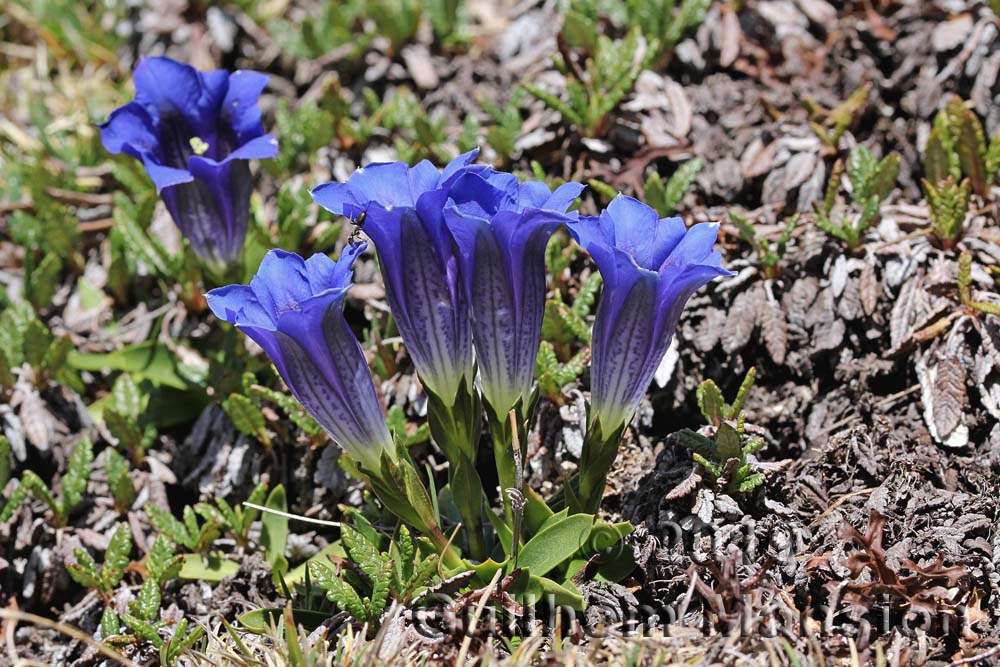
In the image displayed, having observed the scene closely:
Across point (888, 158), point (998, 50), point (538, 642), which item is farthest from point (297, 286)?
point (998, 50)

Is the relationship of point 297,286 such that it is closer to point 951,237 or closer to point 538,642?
point 538,642

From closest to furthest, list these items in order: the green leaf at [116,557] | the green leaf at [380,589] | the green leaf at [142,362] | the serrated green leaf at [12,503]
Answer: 1. the green leaf at [380,589]
2. the green leaf at [116,557]
3. the serrated green leaf at [12,503]
4. the green leaf at [142,362]

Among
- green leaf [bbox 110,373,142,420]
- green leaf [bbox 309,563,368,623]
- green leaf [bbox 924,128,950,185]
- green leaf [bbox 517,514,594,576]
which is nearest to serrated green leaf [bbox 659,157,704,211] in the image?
green leaf [bbox 924,128,950,185]

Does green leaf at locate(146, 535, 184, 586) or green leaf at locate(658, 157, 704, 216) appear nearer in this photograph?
green leaf at locate(146, 535, 184, 586)

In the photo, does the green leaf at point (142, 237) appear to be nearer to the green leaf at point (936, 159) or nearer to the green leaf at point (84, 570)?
the green leaf at point (84, 570)

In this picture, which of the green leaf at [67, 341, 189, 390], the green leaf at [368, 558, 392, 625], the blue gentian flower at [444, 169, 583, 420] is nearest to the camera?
the blue gentian flower at [444, 169, 583, 420]

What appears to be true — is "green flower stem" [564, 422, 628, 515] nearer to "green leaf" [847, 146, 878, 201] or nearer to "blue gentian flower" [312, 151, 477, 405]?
"blue gentian flower" [312, 151, 477, 405]

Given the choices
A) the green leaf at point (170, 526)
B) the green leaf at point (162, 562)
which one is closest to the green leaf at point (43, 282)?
the green leaf at point (170, 526)
